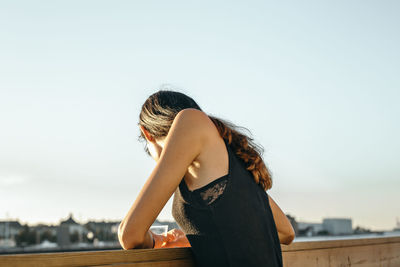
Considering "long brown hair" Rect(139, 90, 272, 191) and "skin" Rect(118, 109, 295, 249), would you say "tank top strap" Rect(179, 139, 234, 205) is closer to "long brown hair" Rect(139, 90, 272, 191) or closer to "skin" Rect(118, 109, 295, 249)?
"skin" Rect(118, 109, 295, 249)

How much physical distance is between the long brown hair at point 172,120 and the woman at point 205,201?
21mm

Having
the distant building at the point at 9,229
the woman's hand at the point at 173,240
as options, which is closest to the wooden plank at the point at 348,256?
the woman's hand at the point at 173,240

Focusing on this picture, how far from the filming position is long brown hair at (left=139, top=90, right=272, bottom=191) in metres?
1.60

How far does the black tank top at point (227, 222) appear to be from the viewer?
1403 mm

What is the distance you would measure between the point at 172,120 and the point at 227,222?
0.37m

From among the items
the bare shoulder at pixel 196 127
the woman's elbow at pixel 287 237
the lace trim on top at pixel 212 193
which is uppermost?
the bare shoulder at pixel 196 127

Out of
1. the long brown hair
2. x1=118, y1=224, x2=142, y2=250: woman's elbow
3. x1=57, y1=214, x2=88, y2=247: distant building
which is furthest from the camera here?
x1=57, y1=214, x2=88, y2=247: distant building

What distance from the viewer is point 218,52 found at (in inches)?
671

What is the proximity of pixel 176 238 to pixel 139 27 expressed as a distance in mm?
18924

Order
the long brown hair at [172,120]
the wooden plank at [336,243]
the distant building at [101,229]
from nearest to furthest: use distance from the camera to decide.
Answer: the long brown hair at [172,120] → the wooden plank at [336,243] → the distant building at [101,229]

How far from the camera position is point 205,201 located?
1405 millimetres

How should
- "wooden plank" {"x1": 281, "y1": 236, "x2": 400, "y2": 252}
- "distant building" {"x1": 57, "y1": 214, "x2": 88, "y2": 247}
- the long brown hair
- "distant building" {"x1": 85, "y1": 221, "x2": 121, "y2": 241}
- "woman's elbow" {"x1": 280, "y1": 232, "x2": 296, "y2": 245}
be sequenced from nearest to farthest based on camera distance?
1. the long brown hair
2. "woman's elbow" {"x1": 280, "y1": 232, "x2": 296, "y2": 245}
3. "wooden plank" {"x1": 281, "y1": 236, "x2": 400, "y2": 252}
4. "distant building" {"x1": 57, "y1": 214, "x2": 88, "y2": 247}
5. "distant building" {"x1": 85, "y1": 221, "x2": 121, "y2": 241}

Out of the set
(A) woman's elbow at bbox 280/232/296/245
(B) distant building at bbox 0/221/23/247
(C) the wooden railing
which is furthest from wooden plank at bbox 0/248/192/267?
(B) distant building at bbox 0/221/23/247

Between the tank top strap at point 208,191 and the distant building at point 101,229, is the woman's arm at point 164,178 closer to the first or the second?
the tank top strap at point 208,191
